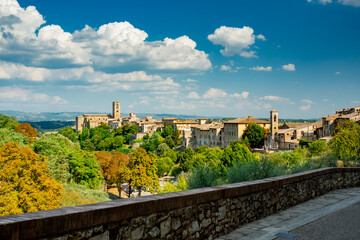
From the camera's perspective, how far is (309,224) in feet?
22.6

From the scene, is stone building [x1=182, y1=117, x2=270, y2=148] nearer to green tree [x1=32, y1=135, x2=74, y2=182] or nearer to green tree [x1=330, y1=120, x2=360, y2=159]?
green tree [x1=32, y1=135, x2=74, y2=182]

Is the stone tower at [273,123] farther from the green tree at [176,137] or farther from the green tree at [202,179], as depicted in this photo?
the green tree at [202,179]

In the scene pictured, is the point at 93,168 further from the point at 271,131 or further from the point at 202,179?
the point at 271,131

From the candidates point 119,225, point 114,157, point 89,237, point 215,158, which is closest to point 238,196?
point 119,225

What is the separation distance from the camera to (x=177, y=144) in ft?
431

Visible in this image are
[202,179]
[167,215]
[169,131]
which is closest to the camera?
[167,215]

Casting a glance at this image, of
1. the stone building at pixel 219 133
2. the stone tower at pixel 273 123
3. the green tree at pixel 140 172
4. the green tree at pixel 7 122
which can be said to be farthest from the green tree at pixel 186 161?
the green tree at pixel 7 122

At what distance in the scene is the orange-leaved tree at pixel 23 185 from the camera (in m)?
21.4

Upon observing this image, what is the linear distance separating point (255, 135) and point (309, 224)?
96.1m

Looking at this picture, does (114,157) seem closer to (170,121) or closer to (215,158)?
(215,158)

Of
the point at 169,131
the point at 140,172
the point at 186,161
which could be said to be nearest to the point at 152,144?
the point at 169,131

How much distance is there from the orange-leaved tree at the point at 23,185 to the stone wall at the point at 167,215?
17.5 metres

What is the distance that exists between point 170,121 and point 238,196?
506 ft

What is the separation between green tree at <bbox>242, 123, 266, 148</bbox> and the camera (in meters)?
101
